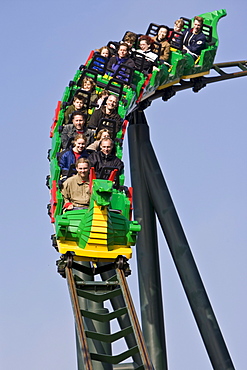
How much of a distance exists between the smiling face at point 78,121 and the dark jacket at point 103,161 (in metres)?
1.07

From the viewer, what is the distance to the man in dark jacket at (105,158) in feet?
32.7

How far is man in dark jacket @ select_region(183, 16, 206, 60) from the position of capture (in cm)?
1459

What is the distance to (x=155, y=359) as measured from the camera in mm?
12977

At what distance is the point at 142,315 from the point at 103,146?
12.7 feet

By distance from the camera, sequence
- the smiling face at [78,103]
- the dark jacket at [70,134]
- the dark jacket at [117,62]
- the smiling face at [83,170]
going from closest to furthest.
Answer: the smiling face at [83,170] → the dark jacket at [70,134] → the smiling face at [78,103] → the dark jacket at [117,62]

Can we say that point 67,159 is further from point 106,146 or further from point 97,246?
point 97,246

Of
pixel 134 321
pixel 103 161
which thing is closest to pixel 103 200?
pixel 134 321

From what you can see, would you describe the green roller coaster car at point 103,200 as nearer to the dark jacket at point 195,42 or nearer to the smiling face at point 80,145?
the smiling face at point 80,145

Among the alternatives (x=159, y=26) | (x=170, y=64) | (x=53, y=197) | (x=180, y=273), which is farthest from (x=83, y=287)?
(x=159, y=26)

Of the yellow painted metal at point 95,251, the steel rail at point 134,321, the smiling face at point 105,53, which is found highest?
the smiling face at point 105,53

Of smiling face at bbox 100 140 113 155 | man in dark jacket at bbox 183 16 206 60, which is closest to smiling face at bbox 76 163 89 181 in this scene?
smiling face at bbox 100 140 113 155

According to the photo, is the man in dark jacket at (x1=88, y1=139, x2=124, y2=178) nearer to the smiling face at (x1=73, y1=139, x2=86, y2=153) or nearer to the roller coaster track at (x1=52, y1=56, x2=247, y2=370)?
the smiling face at (x1=73, y1=139, x2=86, y2=153)

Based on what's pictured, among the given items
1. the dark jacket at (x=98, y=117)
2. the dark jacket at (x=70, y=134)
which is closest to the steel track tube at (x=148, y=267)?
the dark jacket at (x=98, y=117)

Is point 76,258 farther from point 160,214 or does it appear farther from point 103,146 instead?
point 160,214
